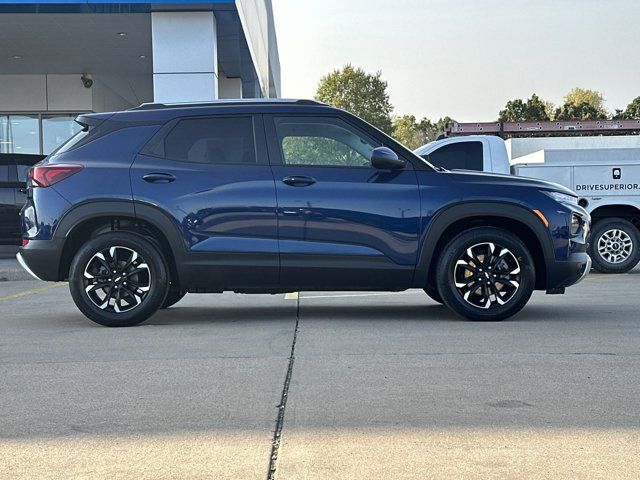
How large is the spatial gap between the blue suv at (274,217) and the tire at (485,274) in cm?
1

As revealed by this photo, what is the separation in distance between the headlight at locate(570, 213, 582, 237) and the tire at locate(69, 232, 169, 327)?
333cm

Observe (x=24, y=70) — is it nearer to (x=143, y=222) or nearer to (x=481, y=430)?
(x=143, y=222)

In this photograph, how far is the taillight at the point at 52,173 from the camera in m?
7.19

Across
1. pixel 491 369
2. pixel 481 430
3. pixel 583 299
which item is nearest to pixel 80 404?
pixel 481 430

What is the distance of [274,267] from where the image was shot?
7.12 m

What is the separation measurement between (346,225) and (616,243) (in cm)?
706

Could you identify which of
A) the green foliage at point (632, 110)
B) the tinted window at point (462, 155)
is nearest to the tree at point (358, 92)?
the green foliage at point (632, 110)

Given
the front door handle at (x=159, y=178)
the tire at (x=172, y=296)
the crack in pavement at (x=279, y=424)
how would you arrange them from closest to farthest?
the crack in pavement at (x=279, y=424) → the front door handle at (x=159, y=178) → the tire at (x=172, y=296)

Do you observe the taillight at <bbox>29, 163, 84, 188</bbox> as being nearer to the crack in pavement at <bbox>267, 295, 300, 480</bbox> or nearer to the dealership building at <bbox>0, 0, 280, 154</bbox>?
the crack in pavement at <bbox>267, 295, 300, 480</bbox>

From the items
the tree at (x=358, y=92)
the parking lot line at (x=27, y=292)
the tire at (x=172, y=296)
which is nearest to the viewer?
the tire at (x=172, y=296)

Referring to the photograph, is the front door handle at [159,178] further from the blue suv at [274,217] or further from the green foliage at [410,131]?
the green foliage at [410,131]

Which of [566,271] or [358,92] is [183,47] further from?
[358,92]

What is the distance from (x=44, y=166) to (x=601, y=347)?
4519 millimetres

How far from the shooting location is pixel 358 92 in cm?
8081
